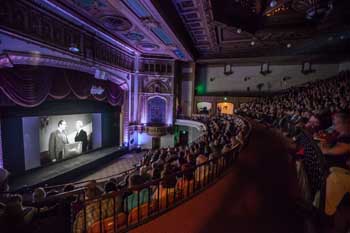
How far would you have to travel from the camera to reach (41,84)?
7.14 m

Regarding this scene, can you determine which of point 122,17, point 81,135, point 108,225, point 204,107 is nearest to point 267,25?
point 122,17

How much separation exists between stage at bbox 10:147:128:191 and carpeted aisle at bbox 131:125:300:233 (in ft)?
26.4

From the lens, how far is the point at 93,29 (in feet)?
31.6

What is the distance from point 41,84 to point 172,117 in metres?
10.5

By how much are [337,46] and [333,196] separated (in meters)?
15.6

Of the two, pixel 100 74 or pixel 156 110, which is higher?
pixel 100 74

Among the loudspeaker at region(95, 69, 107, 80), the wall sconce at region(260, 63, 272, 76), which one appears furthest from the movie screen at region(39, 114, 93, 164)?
the wall sconce at region(260, 63, 272, 76)

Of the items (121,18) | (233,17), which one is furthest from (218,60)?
(121,18)

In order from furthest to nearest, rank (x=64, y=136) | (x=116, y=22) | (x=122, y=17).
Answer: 1. (x=64, y=136)
2. (x=116, y=22)
3. (x=122, y=17)

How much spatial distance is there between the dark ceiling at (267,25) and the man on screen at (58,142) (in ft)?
29.9

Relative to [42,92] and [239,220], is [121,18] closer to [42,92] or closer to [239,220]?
[42,92]

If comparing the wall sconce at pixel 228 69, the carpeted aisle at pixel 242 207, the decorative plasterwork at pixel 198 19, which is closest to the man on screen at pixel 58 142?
the decorative plasterwork at pixel 198 19

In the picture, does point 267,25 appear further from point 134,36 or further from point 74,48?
point 74,48

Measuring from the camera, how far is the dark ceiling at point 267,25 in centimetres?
779
